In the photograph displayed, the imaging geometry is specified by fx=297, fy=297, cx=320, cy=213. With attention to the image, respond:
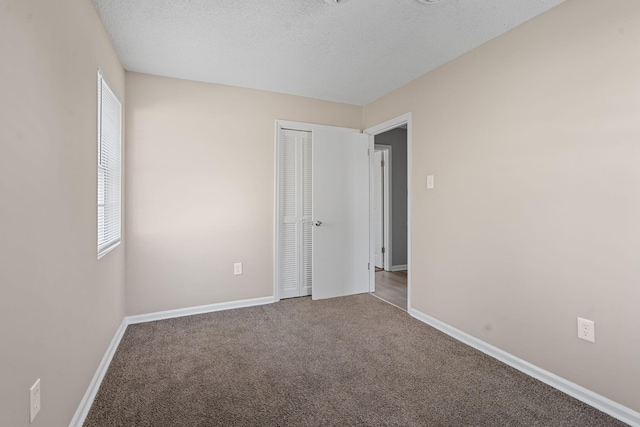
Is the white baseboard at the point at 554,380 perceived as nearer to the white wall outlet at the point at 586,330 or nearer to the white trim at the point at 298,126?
the white wall outlet at the point at 586,330

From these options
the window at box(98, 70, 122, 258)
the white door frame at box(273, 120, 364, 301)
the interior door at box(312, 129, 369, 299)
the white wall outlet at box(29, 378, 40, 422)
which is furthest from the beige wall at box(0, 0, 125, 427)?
the interior door at box(312, 129, 369, 299)

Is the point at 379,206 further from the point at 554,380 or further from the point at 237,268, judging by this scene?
the point at 554,380

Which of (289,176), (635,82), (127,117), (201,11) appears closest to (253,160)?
(289,176)

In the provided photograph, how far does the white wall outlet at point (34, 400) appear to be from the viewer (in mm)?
1088

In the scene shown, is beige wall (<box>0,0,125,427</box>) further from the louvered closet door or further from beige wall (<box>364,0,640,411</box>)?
beige wall (<box>364,0,640,411</box>)

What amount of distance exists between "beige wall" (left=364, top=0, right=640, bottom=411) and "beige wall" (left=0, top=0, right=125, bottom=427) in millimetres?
2650

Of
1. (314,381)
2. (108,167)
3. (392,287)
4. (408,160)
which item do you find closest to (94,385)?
(314,381)

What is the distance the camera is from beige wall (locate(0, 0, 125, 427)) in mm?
985

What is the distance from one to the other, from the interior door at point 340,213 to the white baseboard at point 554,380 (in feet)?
4.15

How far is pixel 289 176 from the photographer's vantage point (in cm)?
355

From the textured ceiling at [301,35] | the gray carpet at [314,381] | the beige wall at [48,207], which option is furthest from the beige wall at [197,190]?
the beige wall at [48,207]

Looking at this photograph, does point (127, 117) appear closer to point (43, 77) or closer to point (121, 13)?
point (121, 13)

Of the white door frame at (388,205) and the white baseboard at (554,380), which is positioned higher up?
the white door frame at (388,205)

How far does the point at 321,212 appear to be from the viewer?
3535 mm
